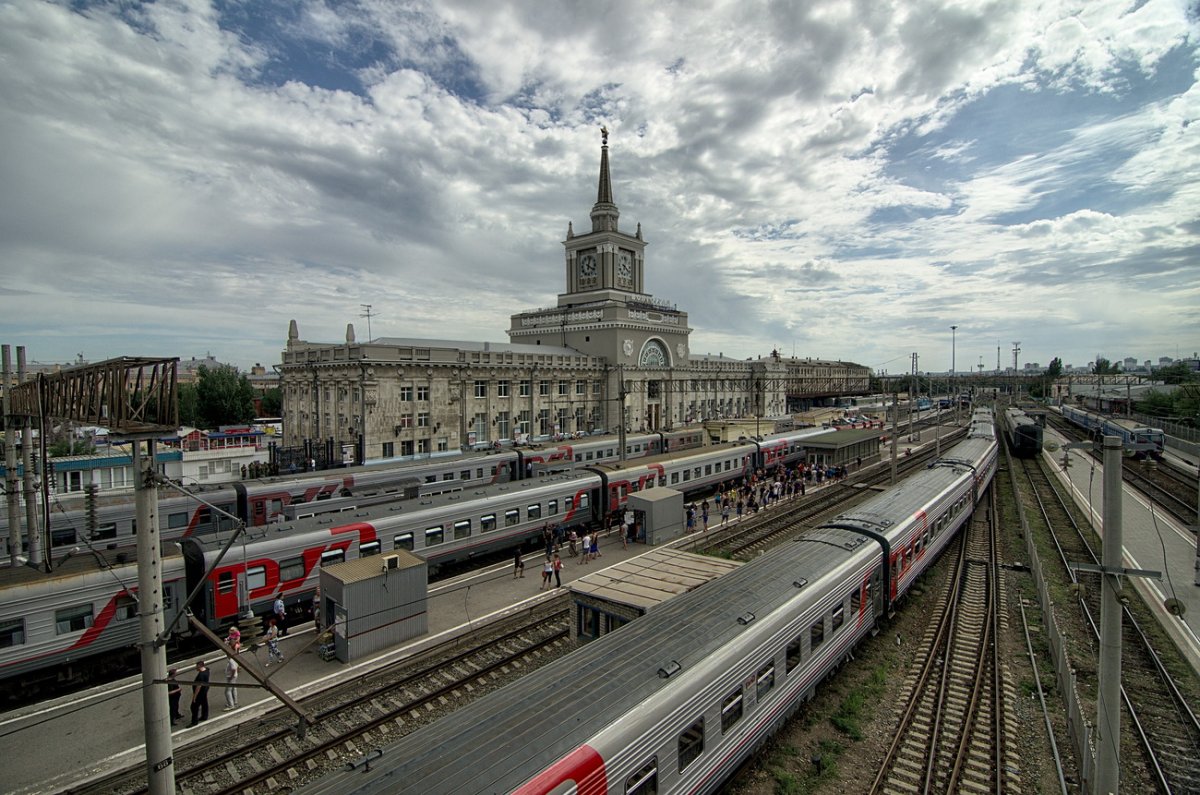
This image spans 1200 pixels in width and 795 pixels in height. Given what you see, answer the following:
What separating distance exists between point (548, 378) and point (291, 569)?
4035cm

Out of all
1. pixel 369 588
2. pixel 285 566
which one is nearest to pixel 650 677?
pixel 369 588

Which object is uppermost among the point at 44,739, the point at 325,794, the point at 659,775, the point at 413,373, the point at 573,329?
the point at 573,329

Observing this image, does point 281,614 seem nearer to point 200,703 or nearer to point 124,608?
point 124,608

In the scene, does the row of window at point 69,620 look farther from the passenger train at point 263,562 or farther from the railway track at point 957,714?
the railway track at point 957,714

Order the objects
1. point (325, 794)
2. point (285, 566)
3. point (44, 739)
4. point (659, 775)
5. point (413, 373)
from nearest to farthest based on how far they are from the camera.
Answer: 1. point (325, 794)
2. point (659, 775)
3. point (44, 739)
4. point (285, 566)
5. point (413, 373)

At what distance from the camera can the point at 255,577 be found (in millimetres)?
16109

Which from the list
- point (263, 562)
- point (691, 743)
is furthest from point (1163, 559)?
point (263, 562)

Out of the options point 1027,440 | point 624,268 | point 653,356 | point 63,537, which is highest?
point 624,268

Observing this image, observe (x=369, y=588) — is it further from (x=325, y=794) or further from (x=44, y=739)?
(x=325, y=794)

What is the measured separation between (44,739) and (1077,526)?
3825 cm

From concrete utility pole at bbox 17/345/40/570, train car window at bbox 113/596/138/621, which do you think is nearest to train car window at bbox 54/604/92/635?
train car window at bbox 113/596/138/621

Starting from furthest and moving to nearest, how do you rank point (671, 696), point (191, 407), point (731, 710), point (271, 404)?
1. point (271, 404)
2. point (191, 407)
3. point (731, 710)
4. point (671, 696)

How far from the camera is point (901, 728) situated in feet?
39.0

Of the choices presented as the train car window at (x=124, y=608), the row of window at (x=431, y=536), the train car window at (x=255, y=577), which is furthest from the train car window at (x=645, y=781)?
the train car window at (x=124, y=608)
